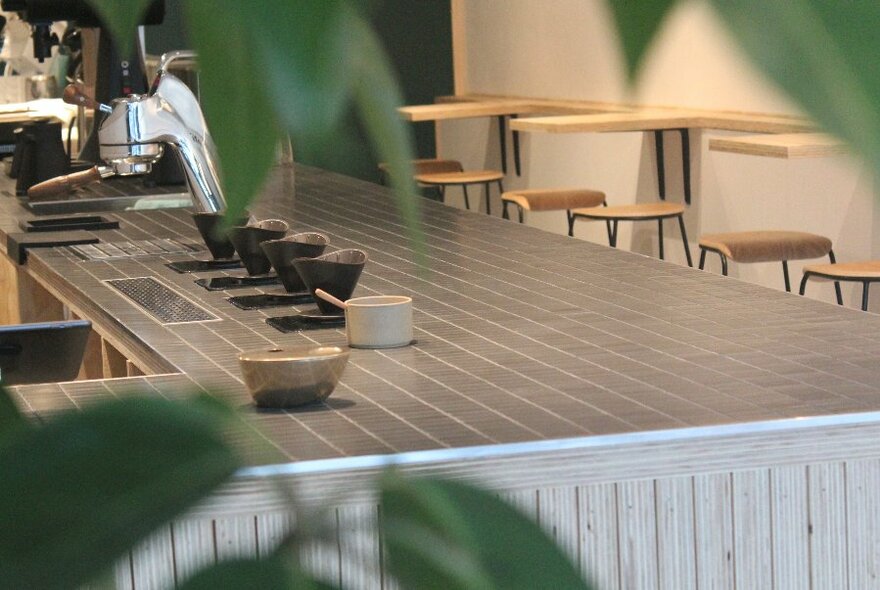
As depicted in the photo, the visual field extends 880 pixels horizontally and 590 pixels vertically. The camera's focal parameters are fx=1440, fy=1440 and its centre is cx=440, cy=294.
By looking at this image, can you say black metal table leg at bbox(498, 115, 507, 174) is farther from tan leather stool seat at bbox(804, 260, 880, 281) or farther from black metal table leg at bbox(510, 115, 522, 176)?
tan leather stool seat at bbox(804, 260, 880, 281)

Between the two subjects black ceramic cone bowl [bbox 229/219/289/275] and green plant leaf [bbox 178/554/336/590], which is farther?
black ceramic cone bowl [bbox 229/219/289/275]

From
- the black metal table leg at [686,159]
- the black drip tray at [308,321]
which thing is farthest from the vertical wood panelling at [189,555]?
the black metal table leg at [686,159]

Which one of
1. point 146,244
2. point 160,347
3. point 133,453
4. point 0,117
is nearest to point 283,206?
point 146,244

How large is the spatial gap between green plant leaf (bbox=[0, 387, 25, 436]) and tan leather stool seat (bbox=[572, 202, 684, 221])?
5474mm

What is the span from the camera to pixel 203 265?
292 centimetres

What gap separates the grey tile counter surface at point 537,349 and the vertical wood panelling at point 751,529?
0.07m

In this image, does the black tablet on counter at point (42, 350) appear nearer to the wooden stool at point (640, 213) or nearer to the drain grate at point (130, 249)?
the drain grate at point (130, 249)

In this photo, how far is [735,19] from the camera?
16 cm

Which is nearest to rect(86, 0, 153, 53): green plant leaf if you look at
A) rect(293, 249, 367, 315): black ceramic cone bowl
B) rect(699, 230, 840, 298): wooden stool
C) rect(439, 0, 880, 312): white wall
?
rect(293, 249, 367, 315): black ceramic cone bowl

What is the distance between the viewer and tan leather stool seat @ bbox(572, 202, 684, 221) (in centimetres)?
567

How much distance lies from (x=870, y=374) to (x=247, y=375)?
0.74 meters

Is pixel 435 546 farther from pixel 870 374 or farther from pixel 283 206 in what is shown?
pixel 283 206

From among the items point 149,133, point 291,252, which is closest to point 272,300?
point 291,252

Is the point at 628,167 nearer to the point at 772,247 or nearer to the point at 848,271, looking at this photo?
the point at 772,247
